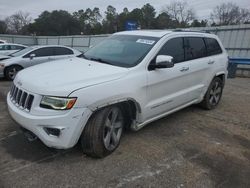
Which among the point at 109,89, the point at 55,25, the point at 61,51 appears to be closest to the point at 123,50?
the point at 109,89

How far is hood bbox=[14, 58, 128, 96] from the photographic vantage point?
328 cm

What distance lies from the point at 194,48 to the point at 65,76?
291 cm

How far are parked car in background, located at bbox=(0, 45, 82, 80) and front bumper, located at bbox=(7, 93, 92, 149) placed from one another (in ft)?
23.8

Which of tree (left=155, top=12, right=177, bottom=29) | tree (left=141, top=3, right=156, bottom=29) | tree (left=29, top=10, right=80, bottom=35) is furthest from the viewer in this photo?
tree (left=29, top=10, right=80, bottom=35)

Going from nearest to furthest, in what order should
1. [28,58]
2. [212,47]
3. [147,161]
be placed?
[147,161] < [212,47] < [28,58]

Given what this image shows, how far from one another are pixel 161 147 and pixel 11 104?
230 cm

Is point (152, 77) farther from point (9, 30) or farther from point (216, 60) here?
point (9, 30)

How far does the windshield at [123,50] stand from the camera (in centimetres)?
422

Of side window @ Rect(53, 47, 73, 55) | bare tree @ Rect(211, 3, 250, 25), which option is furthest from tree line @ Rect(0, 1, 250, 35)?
side window @ Rect(53, 47, 73, 55)

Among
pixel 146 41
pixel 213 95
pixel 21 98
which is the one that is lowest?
pixel 213 95

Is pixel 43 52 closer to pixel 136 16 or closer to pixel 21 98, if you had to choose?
pixel 21 98

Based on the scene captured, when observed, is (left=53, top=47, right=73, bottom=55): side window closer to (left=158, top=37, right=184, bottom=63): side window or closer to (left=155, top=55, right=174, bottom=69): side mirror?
(left=158, top=37, right=184, bottom=63): side window

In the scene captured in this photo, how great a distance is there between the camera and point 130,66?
4.03 metres

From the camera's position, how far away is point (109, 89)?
11.6ft
